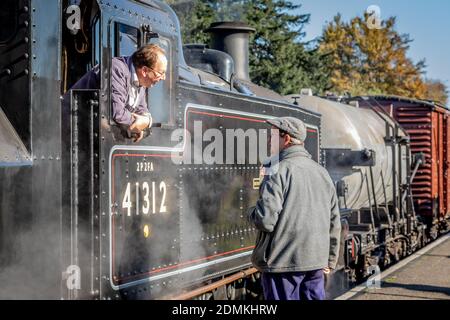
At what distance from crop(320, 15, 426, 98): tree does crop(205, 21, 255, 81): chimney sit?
996 inches

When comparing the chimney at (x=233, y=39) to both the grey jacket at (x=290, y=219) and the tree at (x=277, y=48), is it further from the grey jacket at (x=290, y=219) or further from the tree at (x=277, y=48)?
the tree at (x=277, y=48)

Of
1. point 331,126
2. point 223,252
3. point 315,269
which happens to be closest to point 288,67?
point 331,126

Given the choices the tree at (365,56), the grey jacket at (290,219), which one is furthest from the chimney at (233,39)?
the tree at (365,56)

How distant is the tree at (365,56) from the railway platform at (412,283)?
2380 cm

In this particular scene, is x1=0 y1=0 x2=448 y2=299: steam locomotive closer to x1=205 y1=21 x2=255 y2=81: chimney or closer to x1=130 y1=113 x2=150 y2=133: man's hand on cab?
x1=130 y1=113 x2=150 y2=133: man's hand on cab

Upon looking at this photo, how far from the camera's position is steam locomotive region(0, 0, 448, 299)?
3973 millimetres

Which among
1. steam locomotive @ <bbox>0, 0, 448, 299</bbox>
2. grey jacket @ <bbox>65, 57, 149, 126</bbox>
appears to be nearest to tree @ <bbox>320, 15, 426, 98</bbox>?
steam locomotive @ <bbox>0, 0, 448, 299</bbox>

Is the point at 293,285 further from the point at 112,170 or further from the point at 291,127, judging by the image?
the point at 112,170

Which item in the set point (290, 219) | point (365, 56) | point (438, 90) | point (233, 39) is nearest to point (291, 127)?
point (290, 219)

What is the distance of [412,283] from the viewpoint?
991 cm

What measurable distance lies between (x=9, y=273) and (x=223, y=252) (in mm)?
2509

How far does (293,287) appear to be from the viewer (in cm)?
454

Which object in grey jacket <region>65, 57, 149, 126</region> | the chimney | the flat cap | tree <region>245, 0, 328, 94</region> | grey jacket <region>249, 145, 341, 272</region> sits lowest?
grey jacket <region>249, 145, 341, 272</region>

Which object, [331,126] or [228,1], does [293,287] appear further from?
[228,1]
